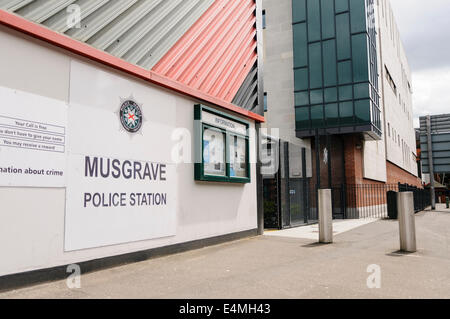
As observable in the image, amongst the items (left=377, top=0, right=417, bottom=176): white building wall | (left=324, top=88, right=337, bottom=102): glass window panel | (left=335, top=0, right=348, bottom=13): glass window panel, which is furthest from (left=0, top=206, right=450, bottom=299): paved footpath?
(left=377, top=0, right=417, bottom=176): white building wall

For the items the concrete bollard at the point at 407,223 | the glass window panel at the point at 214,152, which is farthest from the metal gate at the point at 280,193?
the concrete bollard at the point at 407,223

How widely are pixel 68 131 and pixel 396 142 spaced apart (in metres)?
33.7

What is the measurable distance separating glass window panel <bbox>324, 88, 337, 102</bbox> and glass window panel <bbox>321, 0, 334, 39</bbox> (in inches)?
127

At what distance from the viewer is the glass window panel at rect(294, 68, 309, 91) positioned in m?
22.2

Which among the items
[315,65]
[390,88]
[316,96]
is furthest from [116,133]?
[390,88]

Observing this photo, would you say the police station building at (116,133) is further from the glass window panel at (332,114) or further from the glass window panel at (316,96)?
the glass window panel at (316,96)

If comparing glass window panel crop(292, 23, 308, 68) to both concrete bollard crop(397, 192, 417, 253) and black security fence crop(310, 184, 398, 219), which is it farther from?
concrete bollard crop(397, 192, 417, 253)

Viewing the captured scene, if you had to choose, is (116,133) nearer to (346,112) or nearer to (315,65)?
(346,112)

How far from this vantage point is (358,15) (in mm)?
20859

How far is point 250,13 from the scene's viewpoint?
11.9m

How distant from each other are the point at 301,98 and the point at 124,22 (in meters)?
16.6

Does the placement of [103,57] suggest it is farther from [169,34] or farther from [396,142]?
[396,142]

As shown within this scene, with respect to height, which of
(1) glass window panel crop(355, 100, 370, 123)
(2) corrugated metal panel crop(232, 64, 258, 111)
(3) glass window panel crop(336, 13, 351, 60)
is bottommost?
(2) corrugated metal panel crop(232, 64, 258, 111)
